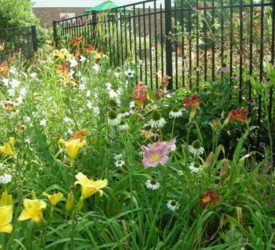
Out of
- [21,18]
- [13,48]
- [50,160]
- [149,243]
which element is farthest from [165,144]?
[21,18]

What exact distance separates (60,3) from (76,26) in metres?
18.5

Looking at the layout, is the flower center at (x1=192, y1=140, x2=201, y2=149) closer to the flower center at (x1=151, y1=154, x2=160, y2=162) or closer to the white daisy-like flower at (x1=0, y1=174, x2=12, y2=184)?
the flower center at (x1=151, y1=154, x2=160, y2=162)

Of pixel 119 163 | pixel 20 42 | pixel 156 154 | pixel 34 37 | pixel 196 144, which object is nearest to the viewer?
pixel 156 154

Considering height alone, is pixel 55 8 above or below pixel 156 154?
above

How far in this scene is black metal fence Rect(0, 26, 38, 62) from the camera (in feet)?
33.3

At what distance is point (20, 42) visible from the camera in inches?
434

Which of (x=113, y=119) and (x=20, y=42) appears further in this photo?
(x=20, y=42)

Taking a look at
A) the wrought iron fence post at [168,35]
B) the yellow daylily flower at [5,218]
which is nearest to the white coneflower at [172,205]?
the yellow daylily flower at [5,218]

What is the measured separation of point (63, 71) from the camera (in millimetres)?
4004

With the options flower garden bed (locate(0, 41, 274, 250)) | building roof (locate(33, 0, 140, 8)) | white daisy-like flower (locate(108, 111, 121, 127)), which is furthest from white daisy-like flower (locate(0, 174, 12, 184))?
building roof (locate(33, 0, 140, 8))

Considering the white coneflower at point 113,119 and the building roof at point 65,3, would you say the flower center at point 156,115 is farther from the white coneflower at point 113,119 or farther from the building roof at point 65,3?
the building roof at point 65,3

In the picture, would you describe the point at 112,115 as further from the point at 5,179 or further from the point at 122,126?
the point at 5,179

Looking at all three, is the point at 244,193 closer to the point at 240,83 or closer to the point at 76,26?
the point at 240,83

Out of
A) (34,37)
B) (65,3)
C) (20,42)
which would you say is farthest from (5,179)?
(65,3)
